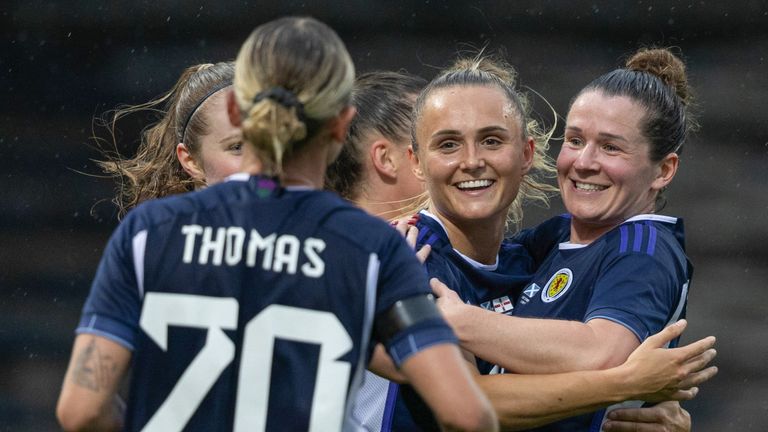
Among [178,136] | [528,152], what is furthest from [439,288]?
[178,136]

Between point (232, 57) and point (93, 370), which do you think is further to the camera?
point (232, 57)

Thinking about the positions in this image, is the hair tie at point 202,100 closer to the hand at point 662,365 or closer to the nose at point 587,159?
the nose at point 587,159

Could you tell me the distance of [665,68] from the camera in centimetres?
320

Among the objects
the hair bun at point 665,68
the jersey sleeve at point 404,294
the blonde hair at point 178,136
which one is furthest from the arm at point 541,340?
the blonde hair at point 178,136

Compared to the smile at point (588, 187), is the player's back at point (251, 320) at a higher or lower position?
lower

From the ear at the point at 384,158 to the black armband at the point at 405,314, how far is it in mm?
1481

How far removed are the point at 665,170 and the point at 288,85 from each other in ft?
4.48

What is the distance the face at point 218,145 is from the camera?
3268 millimetres

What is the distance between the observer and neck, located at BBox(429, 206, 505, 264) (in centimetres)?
314

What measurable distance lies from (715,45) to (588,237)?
9.64 feet

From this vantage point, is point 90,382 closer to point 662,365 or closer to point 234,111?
point 234,111

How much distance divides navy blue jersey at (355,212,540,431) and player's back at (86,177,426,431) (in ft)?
3.00

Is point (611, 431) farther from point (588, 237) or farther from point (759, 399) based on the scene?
point (759, 399)

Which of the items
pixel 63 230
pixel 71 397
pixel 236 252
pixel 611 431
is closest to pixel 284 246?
pixel 236 252
